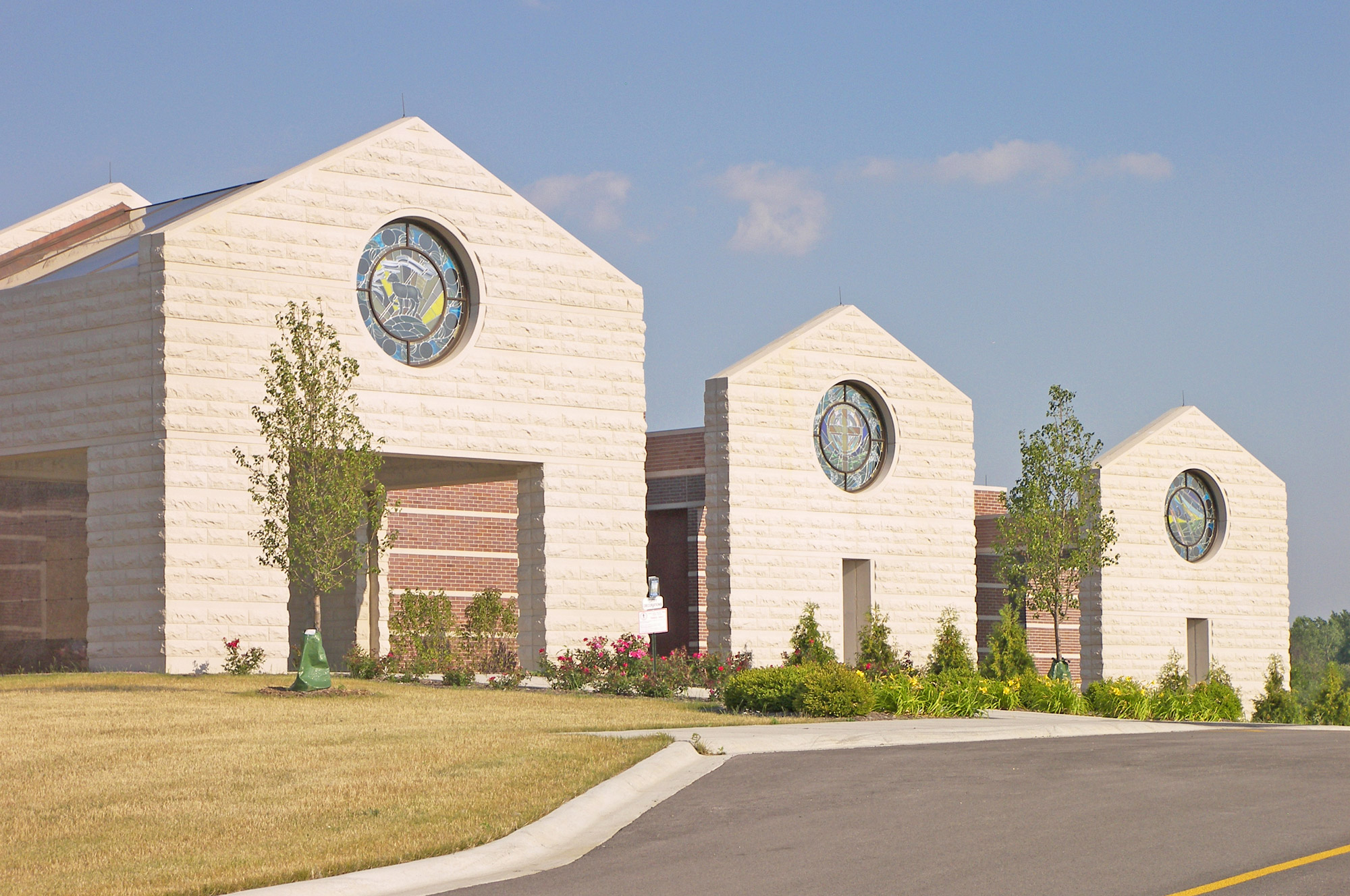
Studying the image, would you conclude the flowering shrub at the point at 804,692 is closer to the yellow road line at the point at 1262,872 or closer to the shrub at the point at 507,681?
the shrub at the point at 507,681

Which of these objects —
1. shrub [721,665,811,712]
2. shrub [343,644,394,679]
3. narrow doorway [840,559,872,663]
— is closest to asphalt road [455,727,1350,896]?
shrub [721,665,811,712]

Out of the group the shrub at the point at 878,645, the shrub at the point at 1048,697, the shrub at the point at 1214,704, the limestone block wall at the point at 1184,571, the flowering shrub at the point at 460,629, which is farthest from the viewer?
the limestone block wall at the point at 1184,571

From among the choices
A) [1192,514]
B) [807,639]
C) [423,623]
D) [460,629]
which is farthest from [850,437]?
[1192,514]

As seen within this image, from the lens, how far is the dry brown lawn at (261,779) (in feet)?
34.1

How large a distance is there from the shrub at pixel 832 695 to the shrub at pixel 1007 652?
387 inches

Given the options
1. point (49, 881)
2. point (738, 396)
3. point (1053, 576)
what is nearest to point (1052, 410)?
point (1053, 576)

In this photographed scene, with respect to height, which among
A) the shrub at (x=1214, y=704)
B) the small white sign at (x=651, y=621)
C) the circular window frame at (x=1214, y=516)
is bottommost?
the shrub at (x=1214, y=704)

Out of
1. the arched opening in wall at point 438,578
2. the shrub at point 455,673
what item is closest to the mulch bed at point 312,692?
the shrub at point 455,673

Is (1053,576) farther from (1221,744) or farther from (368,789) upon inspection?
(368,789)

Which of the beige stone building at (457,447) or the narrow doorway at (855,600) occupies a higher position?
the beige stone building at (457,447)

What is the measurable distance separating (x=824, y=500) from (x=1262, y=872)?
20657 mm

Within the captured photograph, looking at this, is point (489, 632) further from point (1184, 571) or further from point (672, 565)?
point (1184, 571)

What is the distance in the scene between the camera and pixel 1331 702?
38.7 m

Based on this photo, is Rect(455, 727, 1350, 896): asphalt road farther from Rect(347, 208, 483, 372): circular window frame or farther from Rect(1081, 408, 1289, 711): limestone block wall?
Rect(1081, 408, 1289, 711): limestone block wall
